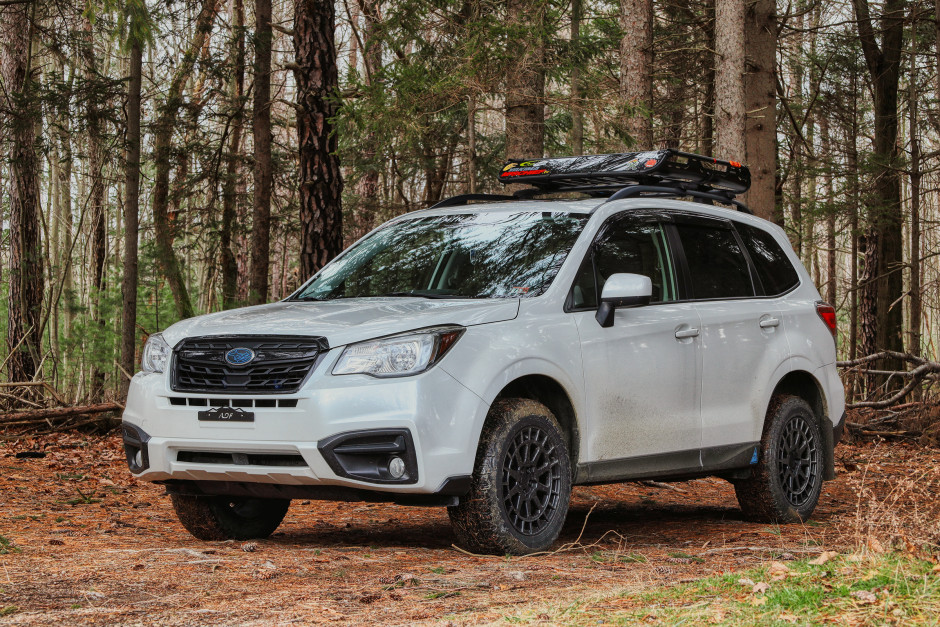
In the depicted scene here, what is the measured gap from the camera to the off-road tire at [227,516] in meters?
6.32

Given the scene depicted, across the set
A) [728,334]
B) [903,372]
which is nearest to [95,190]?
[903,372]

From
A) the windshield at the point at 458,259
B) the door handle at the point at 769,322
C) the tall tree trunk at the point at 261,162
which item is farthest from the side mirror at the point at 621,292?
the tall tree trunk at the point at 261,162

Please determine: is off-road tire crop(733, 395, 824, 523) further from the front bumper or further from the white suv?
the front bumper

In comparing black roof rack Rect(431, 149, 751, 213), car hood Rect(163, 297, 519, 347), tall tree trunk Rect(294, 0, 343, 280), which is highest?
tall tree trunk Rect(294, 0, 343, 280)

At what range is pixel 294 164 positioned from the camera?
19.3 m

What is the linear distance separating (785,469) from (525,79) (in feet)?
23.1

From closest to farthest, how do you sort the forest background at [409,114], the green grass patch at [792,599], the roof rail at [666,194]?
the green grass patch at [792,599], the roof rail at [666,194], the forest background at [409,114]

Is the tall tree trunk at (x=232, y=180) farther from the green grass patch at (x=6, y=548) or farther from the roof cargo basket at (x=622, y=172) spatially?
the green grass patch at (x=6, y=548)

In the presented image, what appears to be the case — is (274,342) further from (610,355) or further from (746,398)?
(746,398)

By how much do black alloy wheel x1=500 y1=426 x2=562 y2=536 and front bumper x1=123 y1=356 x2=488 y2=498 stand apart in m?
0.36

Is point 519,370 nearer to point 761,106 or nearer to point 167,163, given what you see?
point 761,106

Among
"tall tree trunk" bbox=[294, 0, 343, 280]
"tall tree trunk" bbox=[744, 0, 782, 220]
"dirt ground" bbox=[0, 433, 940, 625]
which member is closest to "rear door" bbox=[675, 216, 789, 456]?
"dirt ground" bbox=[0, 433, 940, 625]

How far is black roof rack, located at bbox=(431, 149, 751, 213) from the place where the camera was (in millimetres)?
7129

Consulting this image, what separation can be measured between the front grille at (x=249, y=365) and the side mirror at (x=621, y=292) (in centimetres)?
173
